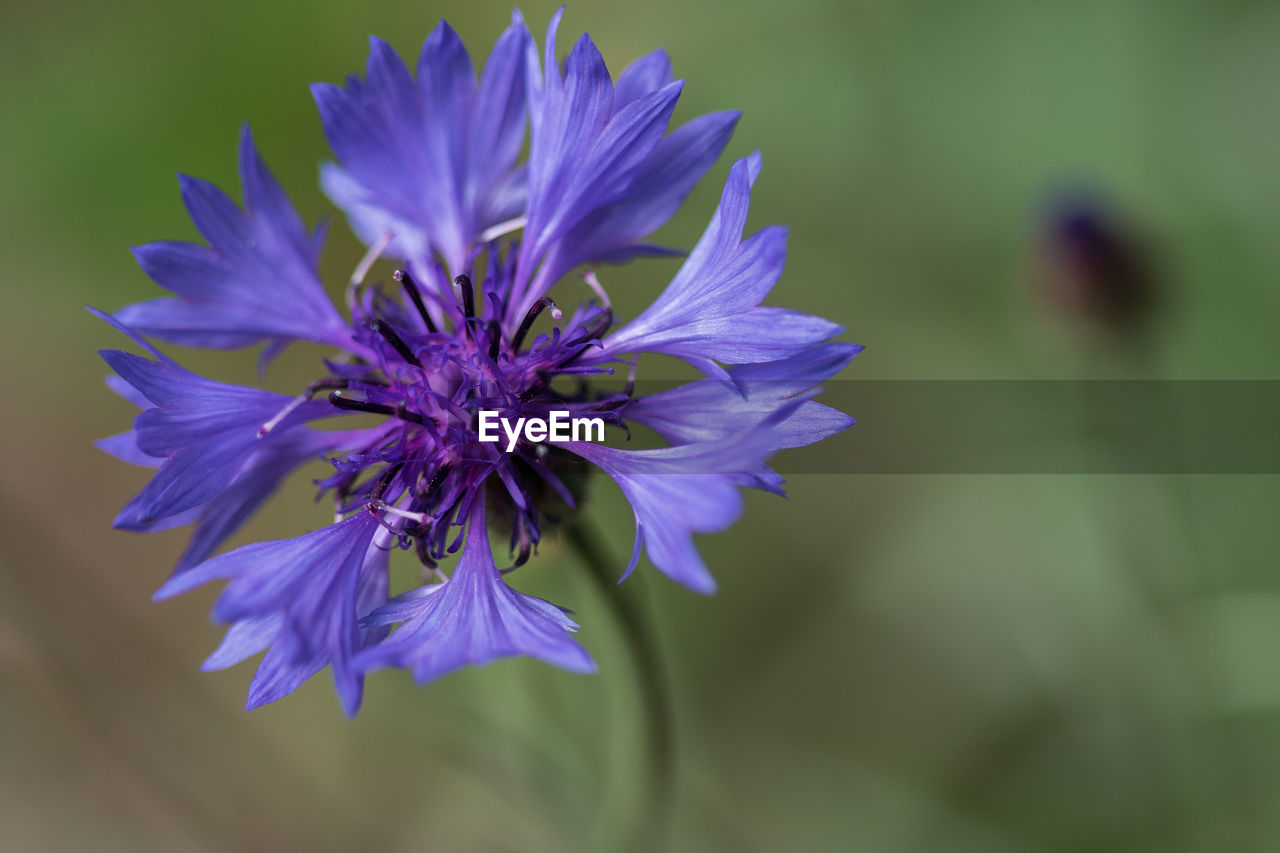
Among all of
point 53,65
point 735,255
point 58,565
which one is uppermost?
point 53,65

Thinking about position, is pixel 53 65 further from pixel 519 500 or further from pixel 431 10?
pixel 519 500

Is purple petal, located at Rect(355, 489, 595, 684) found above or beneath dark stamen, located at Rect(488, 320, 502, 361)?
beneath

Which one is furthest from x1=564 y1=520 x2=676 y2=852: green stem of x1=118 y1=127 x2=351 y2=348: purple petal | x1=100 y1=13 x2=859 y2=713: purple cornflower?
x1=118 y1=127 x2=351 y2=348: purple petal

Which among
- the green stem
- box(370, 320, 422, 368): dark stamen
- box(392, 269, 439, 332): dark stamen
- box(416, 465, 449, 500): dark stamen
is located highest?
box(392, 269, 439, 332): dark stamen

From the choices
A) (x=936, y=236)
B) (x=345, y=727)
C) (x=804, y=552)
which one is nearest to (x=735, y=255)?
(x=804, y=552)

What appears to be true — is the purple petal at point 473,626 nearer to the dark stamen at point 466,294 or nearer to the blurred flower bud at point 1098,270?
the dark stamen at point 466,294

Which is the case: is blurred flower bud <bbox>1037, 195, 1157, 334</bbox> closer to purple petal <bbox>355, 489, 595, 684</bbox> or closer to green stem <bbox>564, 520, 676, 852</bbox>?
green stem <bbox>564, 520, 676, 852</bbox>

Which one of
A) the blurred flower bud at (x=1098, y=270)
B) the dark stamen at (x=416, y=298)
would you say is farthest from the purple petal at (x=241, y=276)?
the blurred flower bud at (x=1098, y=270)
